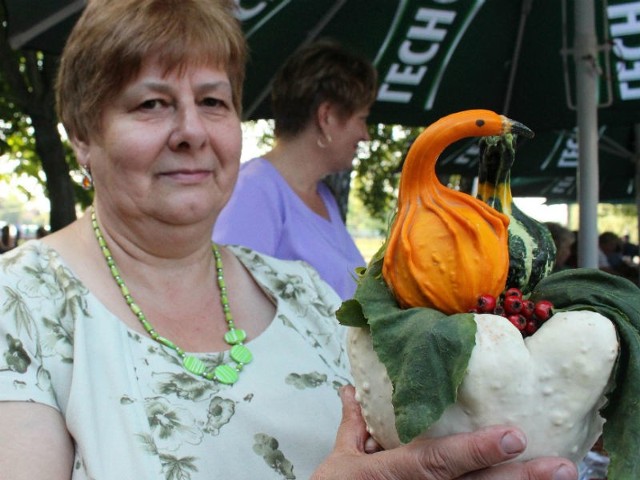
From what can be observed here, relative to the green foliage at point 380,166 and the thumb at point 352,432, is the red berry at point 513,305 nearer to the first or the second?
the thumb at point 352,432

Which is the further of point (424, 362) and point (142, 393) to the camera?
point (142, 393)

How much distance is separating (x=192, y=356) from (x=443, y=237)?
2.26ft

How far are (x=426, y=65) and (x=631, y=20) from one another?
891 millimetres

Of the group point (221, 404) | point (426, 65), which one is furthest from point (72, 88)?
point (426, 65)

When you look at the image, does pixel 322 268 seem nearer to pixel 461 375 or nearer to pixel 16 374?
pixel 16 374

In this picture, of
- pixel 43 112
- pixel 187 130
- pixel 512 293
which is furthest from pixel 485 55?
pixel 43 112

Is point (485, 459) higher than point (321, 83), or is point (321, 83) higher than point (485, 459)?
point (321, 83)

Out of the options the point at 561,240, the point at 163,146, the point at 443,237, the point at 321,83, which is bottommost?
the point at 561,240

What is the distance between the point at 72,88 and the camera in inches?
57.4

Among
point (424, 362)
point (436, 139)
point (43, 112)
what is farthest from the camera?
point (43, 112)

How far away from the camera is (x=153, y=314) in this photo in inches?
58.2

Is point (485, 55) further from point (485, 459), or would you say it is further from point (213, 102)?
point (485, 459)

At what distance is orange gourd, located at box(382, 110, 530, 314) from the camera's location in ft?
2.98

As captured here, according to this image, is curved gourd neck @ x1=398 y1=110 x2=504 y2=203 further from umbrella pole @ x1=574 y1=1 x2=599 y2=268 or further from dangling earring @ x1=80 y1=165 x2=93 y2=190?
umbrella pole @ x1=574 y1=1 x2=599 y2=268
